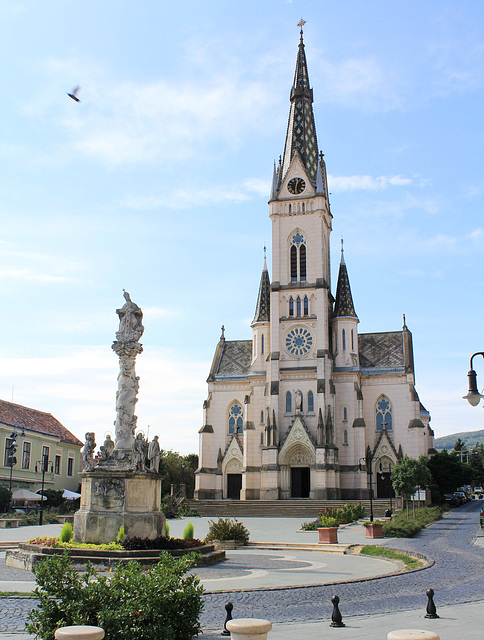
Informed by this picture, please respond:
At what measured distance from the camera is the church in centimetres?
5969

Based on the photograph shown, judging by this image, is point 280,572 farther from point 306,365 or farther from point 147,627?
point 306,365

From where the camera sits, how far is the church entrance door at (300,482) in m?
60.1

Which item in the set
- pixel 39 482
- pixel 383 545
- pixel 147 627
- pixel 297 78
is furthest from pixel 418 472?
pixel 297 78

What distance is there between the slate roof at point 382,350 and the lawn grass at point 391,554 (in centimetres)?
4242

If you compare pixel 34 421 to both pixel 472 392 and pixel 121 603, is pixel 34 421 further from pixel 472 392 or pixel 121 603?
pixel 121 603

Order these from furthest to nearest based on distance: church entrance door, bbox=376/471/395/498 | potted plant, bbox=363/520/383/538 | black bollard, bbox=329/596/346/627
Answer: church entrance door, bbox=376/471/395/498 < potted plant, bbox=363/520/383/538 < black bollard, bbox=329/596/346/627

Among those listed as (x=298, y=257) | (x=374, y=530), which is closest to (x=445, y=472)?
(x=298, y=257)

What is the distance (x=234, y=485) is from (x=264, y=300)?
739 inches

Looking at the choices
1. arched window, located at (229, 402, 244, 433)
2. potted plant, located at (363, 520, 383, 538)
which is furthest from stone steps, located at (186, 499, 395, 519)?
potted plant, located at (363, 520, 383, 538)

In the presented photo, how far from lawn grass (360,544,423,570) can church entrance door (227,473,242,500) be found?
40.5m

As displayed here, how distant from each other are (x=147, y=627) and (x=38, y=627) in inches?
52.1

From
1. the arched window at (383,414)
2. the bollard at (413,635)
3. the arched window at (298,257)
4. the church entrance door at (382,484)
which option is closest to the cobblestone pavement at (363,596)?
the bollard at (413,635)

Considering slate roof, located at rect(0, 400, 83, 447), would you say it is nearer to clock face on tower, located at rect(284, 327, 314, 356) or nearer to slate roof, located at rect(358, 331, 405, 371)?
clock face on tower, located at rect(284, 327, 314, 356)

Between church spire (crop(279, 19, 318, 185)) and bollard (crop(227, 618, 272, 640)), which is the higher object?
church spire (crop(279, 19, 318, 185))
